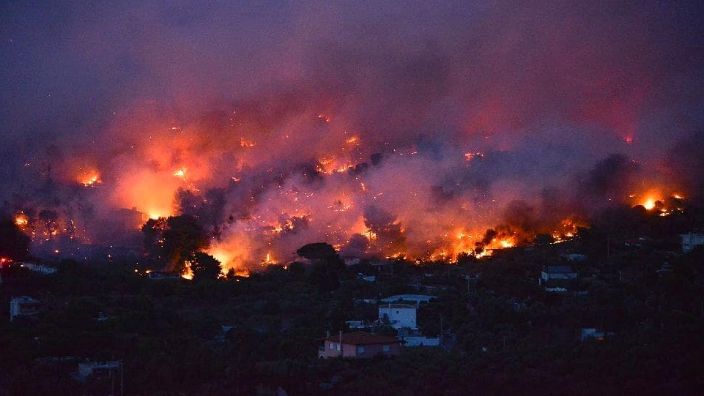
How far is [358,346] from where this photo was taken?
1745 cm

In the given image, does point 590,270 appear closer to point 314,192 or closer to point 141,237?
point 314,192

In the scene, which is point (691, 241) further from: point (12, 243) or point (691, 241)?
point (12, 243)

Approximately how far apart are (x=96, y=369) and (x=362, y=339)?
13.3 ft

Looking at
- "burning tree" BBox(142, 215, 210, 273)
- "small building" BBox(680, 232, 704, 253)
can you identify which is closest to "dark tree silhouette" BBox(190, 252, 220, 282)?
"burning tree" BBox(142, 215, 210, 273)

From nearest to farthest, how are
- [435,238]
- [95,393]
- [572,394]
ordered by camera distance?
[572,394] < [95,393] < [435,238]

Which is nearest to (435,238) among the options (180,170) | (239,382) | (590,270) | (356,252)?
(356,252)

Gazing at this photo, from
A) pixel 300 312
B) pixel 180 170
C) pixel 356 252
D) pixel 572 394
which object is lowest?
pixel 572 394

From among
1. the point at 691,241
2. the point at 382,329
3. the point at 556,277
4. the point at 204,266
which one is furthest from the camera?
the point at 691,241

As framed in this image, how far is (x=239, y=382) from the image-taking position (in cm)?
1608

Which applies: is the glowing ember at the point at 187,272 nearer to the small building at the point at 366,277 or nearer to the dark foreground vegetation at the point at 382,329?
the dark foreground vegetation at the point at 382,329

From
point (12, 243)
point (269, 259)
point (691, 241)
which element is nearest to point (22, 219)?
point (12, 243)

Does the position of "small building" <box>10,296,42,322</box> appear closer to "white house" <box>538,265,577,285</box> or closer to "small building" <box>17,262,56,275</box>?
"small building" <box>17,262,56,275</box>

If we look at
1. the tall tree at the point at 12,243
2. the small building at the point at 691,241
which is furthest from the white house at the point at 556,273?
the tall tree at the point at 12,243

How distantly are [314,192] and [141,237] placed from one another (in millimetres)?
4705
